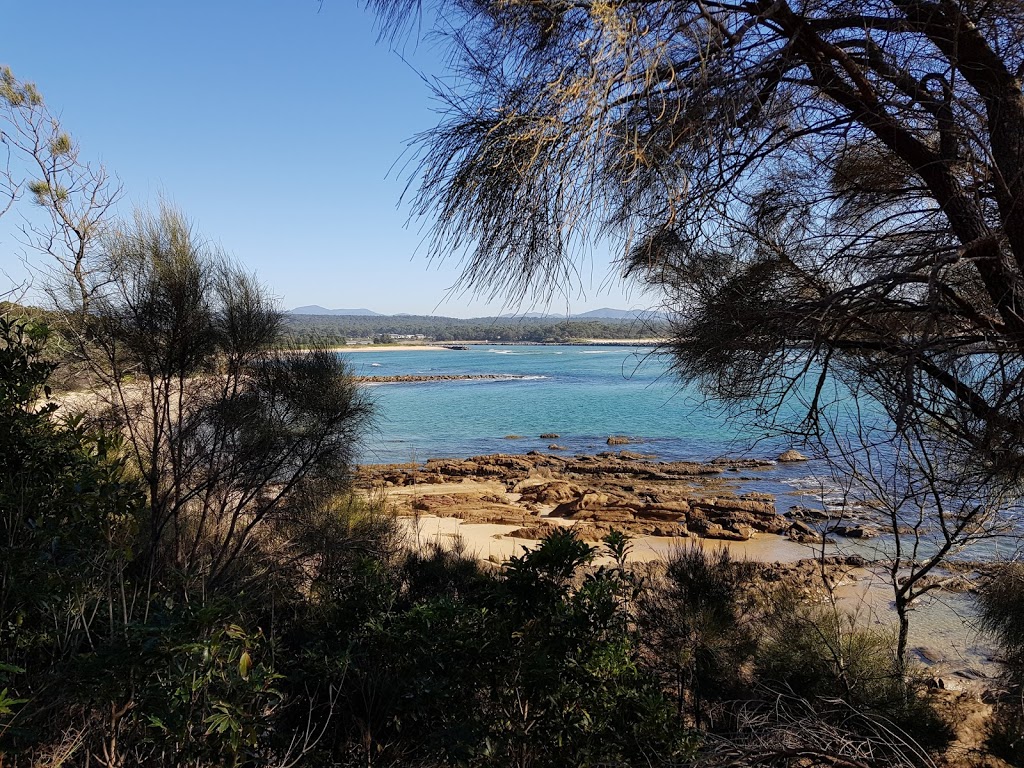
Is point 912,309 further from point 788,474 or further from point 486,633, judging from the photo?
point 788,474

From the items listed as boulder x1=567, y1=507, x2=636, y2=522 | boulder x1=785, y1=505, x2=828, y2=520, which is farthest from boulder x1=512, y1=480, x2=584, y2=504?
boulder x1=785, y1=505, x2=828, y2=520

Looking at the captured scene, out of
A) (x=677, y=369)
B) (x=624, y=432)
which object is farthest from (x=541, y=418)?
(x=677, y=369)

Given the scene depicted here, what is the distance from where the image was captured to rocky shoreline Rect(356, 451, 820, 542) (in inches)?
523

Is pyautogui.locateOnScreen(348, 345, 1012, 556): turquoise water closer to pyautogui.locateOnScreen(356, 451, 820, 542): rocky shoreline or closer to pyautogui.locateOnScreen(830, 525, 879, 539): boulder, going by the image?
pyautogui.locateOnScreen(830, 525, 879, 539): boulder

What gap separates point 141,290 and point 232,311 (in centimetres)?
92

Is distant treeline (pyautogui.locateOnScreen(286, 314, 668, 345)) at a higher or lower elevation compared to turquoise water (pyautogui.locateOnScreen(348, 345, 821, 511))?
higher

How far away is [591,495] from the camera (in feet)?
50.8

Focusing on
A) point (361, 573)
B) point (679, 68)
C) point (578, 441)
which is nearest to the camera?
point (679, 68)

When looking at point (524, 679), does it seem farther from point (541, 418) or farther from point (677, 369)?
point (541, 418)

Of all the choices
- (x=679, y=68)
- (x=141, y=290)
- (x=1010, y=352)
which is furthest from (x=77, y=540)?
(x=141, y=290)

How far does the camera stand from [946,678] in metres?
6.68

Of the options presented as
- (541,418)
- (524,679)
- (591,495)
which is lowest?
(541,418)

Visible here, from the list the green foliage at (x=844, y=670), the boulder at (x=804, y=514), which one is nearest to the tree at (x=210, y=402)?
the green foliage at (x=844, y=670)

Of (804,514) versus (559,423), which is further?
(559,423)
